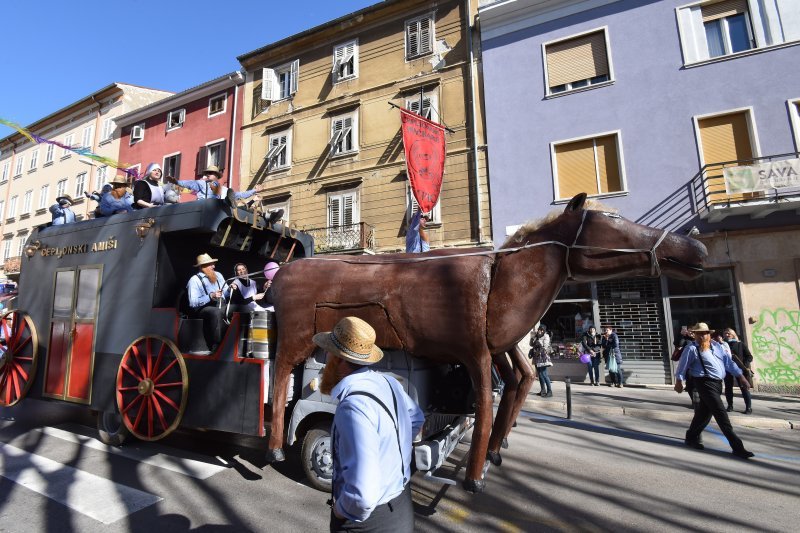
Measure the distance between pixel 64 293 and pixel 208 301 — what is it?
2767 mm

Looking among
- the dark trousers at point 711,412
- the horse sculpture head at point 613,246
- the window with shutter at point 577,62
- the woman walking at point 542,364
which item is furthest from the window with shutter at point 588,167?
the horse sculpture head at point 613,246

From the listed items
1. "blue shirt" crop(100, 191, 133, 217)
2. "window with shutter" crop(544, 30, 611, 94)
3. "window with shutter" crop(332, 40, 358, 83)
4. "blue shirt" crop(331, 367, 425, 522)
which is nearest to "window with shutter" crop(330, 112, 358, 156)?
"window with shutter" crop(332, 40, 358, 83)

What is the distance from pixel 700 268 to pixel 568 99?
1181cm

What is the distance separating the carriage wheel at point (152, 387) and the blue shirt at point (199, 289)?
0.56 meters

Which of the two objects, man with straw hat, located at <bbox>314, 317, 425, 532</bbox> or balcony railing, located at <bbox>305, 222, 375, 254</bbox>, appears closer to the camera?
man with straw hat, located at <bbox>314, 317, 425, 532</bbox>

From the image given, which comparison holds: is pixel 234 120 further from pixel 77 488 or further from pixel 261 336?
pixel 77 488

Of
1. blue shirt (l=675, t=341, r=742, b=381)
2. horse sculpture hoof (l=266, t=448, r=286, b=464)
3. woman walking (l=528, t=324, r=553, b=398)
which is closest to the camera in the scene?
horse sculpture hoof (l=266, t=448, r=286, b=464)

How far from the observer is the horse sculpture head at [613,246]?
3.55 metres

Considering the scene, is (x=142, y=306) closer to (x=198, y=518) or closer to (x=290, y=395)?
(x=290, y=395)

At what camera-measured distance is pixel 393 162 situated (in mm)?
15758

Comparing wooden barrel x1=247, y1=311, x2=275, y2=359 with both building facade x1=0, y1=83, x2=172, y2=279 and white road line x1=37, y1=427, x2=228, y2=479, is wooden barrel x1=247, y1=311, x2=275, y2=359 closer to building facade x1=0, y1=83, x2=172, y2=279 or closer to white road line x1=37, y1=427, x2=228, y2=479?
white road line x1=37, y1=427, x2=228, y2=479

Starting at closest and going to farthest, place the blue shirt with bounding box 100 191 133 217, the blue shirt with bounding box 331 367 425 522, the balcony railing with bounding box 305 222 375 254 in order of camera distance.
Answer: the blue shirt with bounding box 331 367 425 522 → the blue shirt with bounding box 100 191 133 217 → the balcony railing with bounding box 305 222 375 254

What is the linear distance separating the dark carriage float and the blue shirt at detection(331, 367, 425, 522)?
5.24 feet

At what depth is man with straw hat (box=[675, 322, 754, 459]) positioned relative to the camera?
5.47 meters
